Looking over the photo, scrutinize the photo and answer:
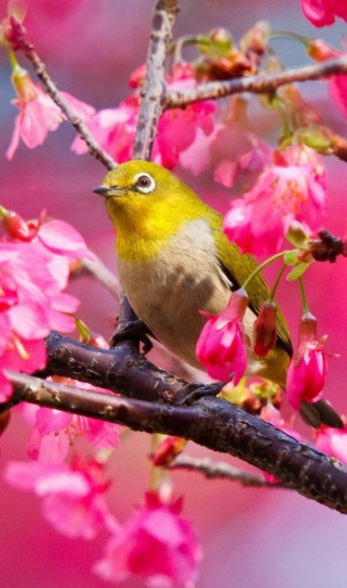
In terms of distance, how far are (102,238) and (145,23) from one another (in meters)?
0.74

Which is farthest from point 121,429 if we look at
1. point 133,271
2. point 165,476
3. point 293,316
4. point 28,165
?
point 28,165

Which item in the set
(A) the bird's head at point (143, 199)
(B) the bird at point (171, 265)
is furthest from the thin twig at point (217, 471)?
(A) the bird's head at point (143, 199)

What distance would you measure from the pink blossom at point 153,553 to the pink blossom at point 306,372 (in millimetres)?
284

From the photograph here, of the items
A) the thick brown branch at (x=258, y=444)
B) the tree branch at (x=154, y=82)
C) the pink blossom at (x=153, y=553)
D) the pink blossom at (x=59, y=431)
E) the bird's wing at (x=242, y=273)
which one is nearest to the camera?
the thick brown branch at (x=258, y=444)

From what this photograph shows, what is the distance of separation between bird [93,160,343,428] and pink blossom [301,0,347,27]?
55cm

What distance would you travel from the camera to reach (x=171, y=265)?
1.50 meters

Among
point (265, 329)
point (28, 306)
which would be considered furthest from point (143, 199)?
point (28, 306)

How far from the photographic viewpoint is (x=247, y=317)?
1583mm

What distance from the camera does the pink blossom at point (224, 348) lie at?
3.06 feet

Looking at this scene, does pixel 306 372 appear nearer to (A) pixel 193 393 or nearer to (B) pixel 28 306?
(A) pixel 193 393

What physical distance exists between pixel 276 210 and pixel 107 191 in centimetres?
58

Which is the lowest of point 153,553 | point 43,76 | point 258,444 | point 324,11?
point 153,553

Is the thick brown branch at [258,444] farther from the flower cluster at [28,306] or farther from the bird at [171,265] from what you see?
the bird at [171,265]

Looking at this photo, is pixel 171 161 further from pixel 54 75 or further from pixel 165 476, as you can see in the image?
pixel 54 75
